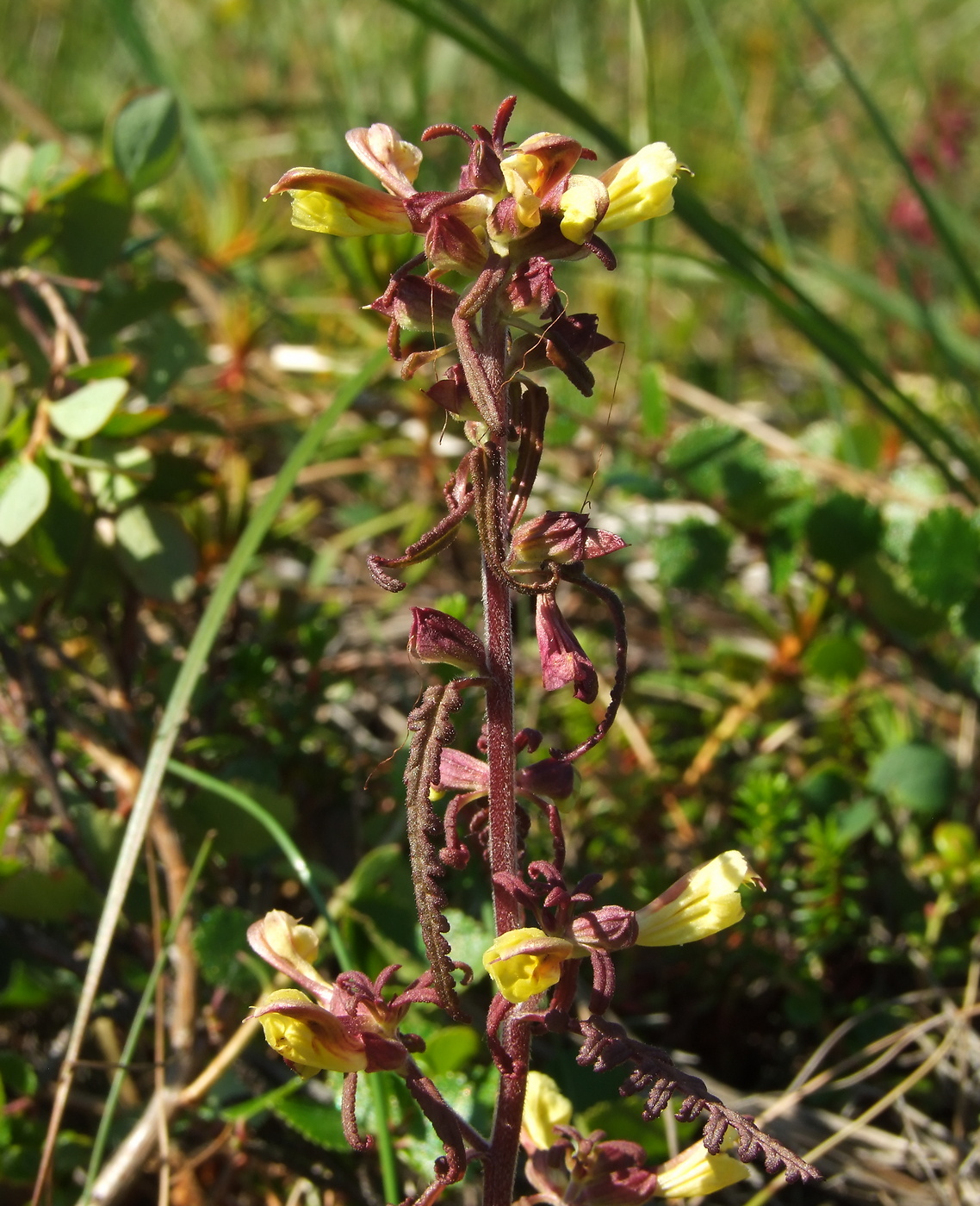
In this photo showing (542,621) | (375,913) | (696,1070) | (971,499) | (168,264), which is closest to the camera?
(542,621)

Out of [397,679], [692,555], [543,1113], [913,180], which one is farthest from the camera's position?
[397,679]

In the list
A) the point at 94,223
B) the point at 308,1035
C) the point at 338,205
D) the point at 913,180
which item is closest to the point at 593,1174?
the point at 308,1035

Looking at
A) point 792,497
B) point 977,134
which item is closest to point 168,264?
point 792,497

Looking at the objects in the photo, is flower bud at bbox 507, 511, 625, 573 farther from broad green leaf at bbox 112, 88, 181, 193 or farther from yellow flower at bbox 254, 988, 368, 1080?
broad green leaf at bbox 112, 88, 181, 193

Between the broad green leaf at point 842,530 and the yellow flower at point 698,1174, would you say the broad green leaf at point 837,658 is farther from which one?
the yellow flower at point 698,1174

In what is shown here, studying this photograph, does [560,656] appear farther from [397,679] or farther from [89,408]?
[397,679]

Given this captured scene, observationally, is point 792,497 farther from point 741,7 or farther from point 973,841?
point 741,7

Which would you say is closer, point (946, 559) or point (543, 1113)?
point (543, 1113)
